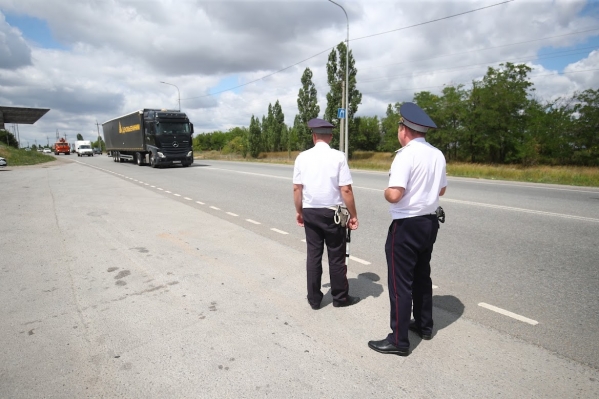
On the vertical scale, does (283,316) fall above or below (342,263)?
below

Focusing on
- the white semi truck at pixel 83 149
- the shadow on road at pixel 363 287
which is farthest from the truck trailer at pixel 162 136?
the white semi truck at pixel 83 149

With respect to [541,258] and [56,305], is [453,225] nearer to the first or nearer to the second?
[541,258]

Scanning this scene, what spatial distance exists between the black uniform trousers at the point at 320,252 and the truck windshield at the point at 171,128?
21.6 metres

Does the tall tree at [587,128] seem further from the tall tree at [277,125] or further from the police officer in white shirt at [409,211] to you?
the tall tree at [277,125]

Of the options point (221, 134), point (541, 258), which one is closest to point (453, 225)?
point (541, 258)

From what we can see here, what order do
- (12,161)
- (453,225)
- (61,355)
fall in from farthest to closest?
(12,161) → (453,225) → (61,355)

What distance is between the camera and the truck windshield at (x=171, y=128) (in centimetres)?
2267

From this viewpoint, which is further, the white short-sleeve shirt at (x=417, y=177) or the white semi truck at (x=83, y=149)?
the white semi truck at (x=83, y=149)

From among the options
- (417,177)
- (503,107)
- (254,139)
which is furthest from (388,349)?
(254,139)

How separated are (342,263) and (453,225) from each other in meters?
4.20

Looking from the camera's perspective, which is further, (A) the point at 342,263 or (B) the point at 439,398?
(A) the point at 342,263

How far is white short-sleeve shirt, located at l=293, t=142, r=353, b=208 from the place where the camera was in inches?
132

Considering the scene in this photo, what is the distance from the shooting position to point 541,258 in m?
4.95

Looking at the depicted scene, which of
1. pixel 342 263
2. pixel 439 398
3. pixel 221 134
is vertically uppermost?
pixel 221 134
